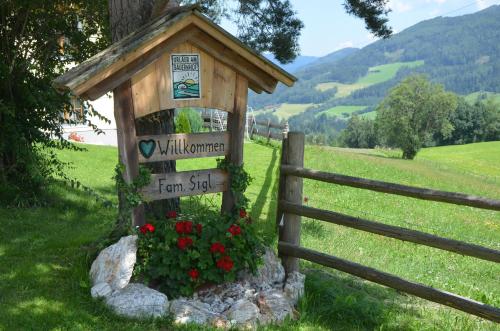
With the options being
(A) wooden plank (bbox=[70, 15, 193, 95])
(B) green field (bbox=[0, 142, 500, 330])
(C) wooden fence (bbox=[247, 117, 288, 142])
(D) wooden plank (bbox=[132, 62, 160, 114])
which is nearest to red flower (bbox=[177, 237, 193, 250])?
(B) green field (bbox=[0, 142, 500, 330])

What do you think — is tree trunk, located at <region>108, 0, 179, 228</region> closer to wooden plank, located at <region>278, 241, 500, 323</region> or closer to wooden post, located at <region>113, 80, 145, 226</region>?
wooden post, located at <region>113, 80, 145, 226</region>

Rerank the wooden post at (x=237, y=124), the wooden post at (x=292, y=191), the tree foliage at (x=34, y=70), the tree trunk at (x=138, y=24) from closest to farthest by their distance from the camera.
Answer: the wooden post at (x=237, y=124) < the tree trunk at (x=138, y=24) < the wooden post at (x=292, y=191) < the tree foliage at (x=34, y=70)

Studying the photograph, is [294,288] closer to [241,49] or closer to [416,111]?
[241,49]

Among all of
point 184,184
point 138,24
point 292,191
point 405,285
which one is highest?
point 138,24

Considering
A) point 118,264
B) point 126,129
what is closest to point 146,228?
point 118,264

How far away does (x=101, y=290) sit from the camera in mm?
4832

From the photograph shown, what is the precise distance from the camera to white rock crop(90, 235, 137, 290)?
15.9ft

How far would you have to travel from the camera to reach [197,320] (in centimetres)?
464

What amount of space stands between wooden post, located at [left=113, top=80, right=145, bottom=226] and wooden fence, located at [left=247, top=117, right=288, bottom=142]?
66.8 feet

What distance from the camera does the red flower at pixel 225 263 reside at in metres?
5.03

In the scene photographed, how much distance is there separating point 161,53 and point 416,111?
224 feet

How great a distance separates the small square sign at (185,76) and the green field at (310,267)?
80.2 inches

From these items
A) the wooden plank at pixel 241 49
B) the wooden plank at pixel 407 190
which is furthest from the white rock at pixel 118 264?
the wooden plank at pixel 241 49

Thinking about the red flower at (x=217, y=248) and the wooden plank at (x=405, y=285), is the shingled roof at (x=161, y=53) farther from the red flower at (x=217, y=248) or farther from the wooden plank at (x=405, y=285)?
the wooden plank at (x=405, y=285)
